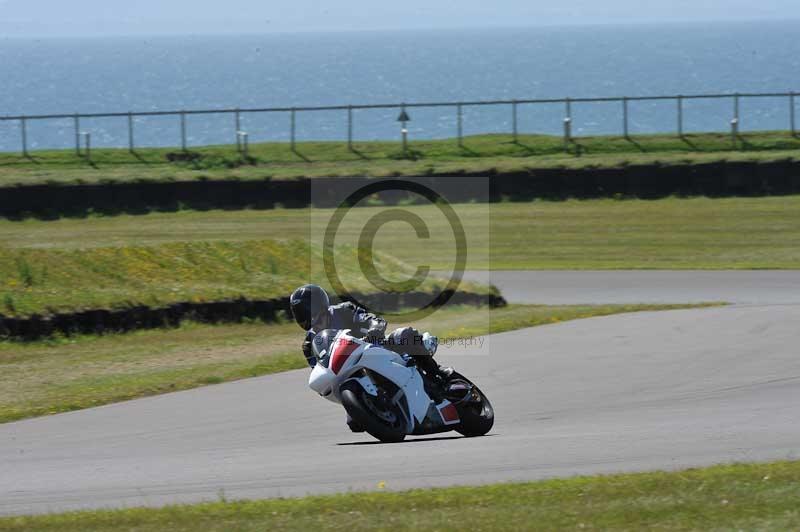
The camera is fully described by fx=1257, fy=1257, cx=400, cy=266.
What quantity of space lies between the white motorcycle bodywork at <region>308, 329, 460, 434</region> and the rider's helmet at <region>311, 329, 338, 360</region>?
0.16 feet

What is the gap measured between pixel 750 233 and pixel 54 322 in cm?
1768

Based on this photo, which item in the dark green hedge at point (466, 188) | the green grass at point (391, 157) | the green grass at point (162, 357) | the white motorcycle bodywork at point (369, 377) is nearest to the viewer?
the white motorcycle bodywork at point (369, 377)

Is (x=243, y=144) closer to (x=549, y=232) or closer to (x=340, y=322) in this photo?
(x=549, y=232)

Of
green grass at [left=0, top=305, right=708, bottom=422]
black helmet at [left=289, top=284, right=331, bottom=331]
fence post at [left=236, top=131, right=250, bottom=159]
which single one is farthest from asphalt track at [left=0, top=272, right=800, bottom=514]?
fence post at [left=236, top=131, right=250, bottom=159]

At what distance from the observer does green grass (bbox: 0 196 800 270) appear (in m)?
27.8

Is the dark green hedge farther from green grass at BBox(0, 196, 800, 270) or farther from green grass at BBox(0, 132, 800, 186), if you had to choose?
green grass at BBox(0, 196, 800, 270)

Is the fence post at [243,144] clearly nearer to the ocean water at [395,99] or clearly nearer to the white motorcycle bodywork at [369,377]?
the ocean water at [395,99]

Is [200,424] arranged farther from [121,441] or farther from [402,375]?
[402,375]

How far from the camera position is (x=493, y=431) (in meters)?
11.9

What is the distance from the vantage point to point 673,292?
888 inches

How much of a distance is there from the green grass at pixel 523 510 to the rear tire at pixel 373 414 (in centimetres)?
170

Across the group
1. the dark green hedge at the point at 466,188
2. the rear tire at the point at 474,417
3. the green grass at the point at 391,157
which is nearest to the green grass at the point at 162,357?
the rear tire at the point at 474,417

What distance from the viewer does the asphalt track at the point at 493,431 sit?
386 inches

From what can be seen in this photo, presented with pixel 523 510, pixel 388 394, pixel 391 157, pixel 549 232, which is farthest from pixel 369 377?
pixel 391 157
